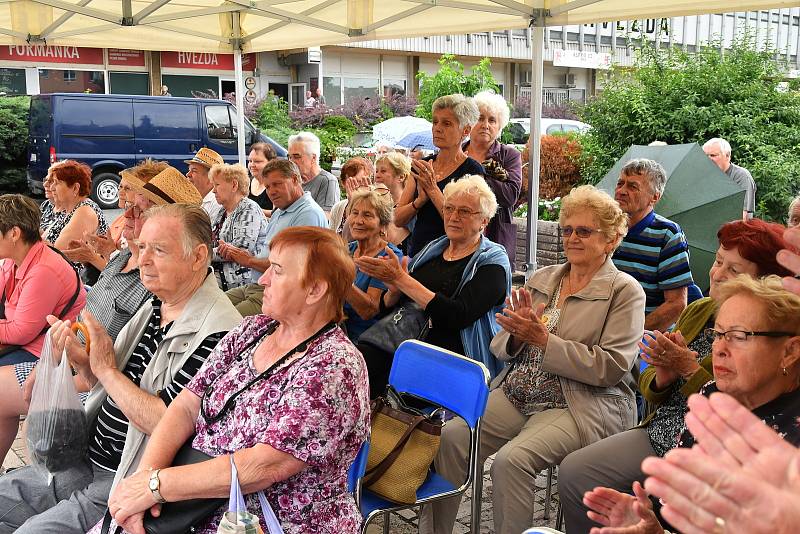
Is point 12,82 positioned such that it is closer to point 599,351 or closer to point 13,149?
point 13,149

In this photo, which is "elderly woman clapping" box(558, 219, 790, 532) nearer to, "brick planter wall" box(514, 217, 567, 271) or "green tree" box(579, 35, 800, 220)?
"brick planter wall" box(514, 217, 567, 271)

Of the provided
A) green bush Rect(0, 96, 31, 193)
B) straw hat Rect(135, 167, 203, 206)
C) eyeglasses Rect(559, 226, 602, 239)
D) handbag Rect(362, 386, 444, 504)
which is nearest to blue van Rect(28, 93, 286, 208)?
green bush Rect(0, 96, 31, 193)

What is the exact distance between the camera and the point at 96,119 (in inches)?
562

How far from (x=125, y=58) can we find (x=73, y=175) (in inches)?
684

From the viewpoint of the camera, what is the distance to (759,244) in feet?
9.01

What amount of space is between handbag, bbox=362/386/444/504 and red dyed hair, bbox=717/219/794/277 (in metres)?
1.25

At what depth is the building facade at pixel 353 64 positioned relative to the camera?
2025 cm

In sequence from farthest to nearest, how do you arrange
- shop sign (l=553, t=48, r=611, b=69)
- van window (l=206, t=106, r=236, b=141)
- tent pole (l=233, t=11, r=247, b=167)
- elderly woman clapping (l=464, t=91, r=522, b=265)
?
1. shop sign (l=553, t=48, r=611, b=69)
2. van window (l=206, t=106, r=236, b=141)
3. tent pole (l=233, t=11, r=247, b=167)
4. elderly woman clapping (l=464, t=91, r=522, b=265)

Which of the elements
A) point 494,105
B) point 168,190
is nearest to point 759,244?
point 168,190

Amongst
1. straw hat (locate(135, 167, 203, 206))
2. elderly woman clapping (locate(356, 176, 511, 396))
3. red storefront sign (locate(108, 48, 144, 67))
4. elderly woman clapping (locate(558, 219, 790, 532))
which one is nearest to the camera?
elderly woman clapping (locate(558, 219, 790, 532))

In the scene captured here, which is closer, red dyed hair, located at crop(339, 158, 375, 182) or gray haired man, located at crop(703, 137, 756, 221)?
red dyed hair, located at crop(339, 158, 375, 182)

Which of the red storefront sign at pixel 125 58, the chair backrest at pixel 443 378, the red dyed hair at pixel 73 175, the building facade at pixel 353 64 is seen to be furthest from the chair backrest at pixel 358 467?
the red storefront sign at pixel 125 58

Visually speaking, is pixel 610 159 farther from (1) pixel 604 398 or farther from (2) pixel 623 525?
(2) pixel 623 525

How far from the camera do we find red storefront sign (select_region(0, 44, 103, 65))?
19359 millimetres
